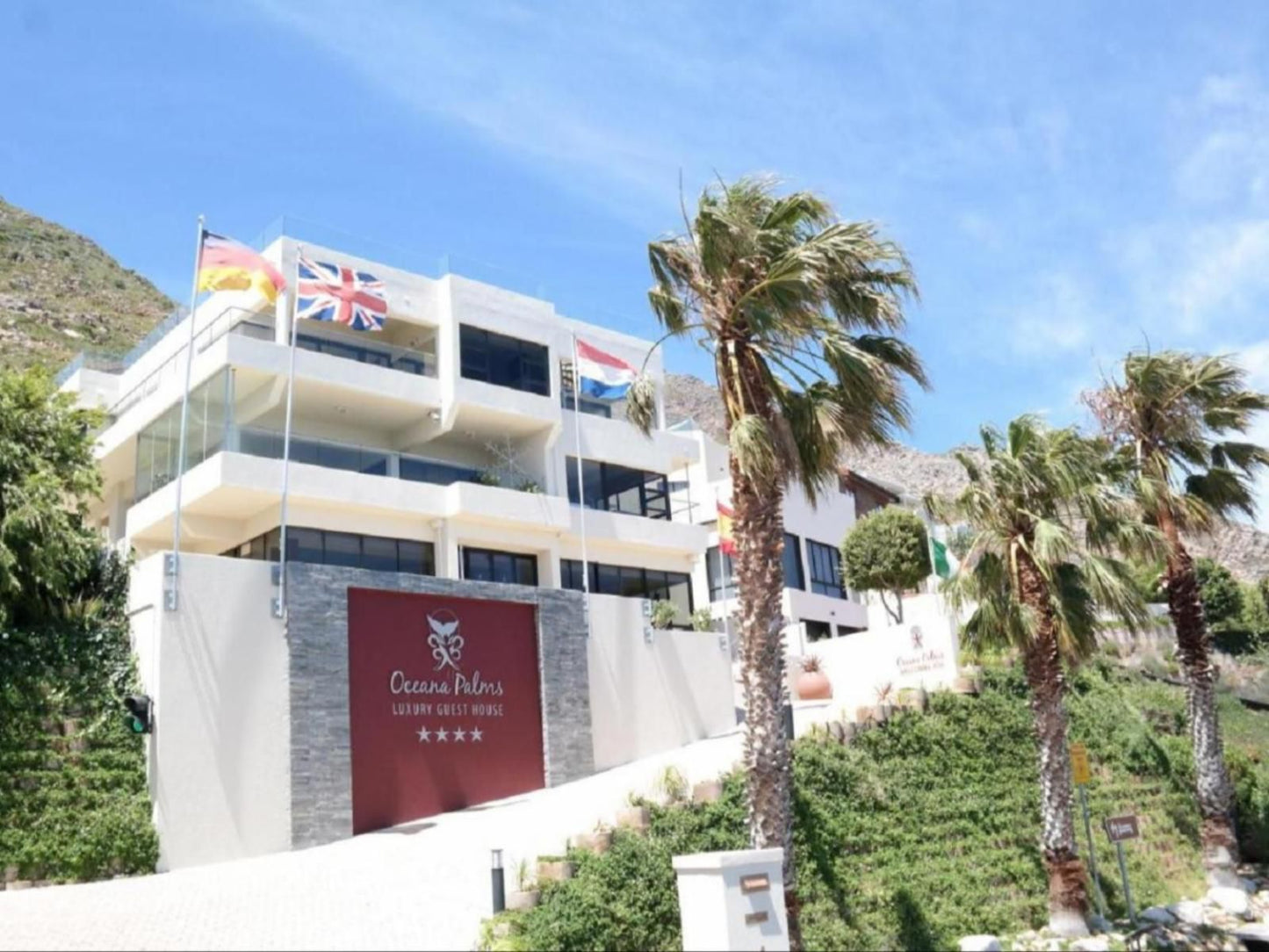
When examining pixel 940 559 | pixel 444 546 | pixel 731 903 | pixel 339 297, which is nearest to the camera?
pixel 731 903

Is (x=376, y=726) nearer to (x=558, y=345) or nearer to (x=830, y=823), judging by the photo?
(x=830, y=823)

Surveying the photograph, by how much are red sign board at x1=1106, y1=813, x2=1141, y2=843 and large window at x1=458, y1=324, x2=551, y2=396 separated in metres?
17.5

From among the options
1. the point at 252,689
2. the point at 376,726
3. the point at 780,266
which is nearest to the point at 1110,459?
the point at 780,266

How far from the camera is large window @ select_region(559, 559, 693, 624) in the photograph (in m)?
30.7

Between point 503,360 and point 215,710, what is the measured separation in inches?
537

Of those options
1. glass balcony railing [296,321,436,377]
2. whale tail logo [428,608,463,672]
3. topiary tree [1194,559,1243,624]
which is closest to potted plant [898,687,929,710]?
whale tail logo [428,608,463,672]

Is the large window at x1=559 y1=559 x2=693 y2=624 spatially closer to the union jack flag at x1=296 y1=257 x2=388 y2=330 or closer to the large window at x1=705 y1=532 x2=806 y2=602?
the large window at x1=705 y1=532 x2=806 y2=602

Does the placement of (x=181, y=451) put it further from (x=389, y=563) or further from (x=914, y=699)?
(x=914, y=699)

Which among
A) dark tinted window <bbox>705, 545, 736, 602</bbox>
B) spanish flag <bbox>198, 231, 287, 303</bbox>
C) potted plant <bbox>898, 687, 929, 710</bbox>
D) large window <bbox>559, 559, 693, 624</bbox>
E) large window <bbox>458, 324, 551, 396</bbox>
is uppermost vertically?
large window <bbox>458, 324, 551, 396</bbox>

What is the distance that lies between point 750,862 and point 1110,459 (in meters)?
13.8

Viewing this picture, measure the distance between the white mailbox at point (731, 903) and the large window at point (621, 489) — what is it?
18932 mm

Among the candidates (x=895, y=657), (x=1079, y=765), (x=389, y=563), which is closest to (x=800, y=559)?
(x=895, y=657)

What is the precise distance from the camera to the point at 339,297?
26078 mm

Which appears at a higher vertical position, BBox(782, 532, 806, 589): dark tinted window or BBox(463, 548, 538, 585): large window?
BBox(782, 532, 806, 589): dark tinted window
